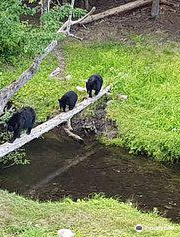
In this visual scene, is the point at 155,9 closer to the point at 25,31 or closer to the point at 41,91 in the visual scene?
the point at 41,91

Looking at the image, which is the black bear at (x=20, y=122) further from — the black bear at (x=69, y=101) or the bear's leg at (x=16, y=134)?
the black bear at (x=69, y=101)

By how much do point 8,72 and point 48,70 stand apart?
1.18 meters

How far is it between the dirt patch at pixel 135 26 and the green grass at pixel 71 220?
10325 mm

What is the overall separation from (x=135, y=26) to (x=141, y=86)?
4.33 m

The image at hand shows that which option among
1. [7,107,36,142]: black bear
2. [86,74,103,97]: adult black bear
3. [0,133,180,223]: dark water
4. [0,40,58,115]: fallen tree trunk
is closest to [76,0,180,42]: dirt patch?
[86,74,103,97]: adult black bear

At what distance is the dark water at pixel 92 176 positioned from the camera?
40.8ft

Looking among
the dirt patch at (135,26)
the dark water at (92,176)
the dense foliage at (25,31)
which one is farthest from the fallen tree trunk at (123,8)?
the dense foliage at (25,31)

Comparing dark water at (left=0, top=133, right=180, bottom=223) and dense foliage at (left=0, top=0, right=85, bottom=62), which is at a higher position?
dense foliage at (left=0, top=0, right=85, bottom=62)

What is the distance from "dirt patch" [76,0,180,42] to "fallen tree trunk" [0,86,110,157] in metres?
4.55

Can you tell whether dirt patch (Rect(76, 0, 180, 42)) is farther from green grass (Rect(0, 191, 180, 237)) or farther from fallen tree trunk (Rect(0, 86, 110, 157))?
green grass (Rect(0, 191, 180, 237))

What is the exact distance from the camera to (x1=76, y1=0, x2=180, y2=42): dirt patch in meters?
20.3

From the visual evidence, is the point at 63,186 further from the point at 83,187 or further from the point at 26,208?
the point at 26,208

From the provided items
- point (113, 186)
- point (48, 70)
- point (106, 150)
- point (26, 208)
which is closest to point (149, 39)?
point (48, 70)

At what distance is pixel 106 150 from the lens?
48.4 ft
